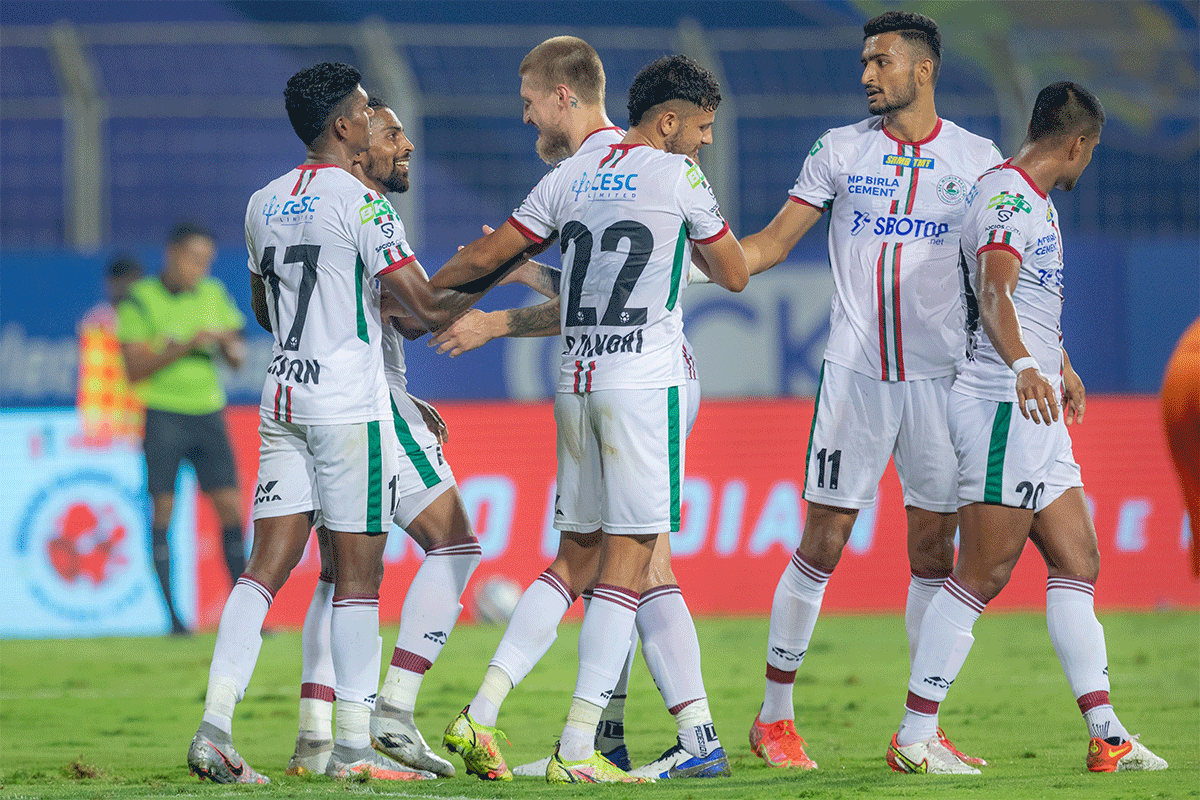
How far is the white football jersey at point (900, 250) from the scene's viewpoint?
5328 millimetres

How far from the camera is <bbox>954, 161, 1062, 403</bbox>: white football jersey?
4.96m

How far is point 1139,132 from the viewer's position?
47.0 feet

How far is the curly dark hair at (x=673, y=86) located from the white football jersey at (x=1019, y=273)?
1.01m

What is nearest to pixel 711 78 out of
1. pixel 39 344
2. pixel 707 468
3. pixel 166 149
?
pixel 707 468

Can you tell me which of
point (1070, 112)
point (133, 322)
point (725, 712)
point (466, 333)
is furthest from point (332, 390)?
point (133, 322)

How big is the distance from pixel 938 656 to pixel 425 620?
1793mm

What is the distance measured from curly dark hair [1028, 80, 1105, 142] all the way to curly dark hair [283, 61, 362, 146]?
240 centimetres

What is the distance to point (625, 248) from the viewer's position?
4695 mm

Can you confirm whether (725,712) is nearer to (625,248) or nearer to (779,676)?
(779,676)

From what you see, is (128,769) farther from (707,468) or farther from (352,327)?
(707,468)

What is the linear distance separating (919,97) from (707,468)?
5399 millimetres

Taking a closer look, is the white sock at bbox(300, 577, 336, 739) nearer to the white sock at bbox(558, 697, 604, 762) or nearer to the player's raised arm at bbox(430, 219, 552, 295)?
the white sock at bbox(558, 697, 604, 762)

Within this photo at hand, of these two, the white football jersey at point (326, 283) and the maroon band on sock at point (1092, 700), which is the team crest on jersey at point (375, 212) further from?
the maroon band on sock at point (1092, 700)

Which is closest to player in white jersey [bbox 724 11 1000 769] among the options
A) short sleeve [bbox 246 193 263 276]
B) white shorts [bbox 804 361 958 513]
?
white shorts [bbox 804 361 958 513]
